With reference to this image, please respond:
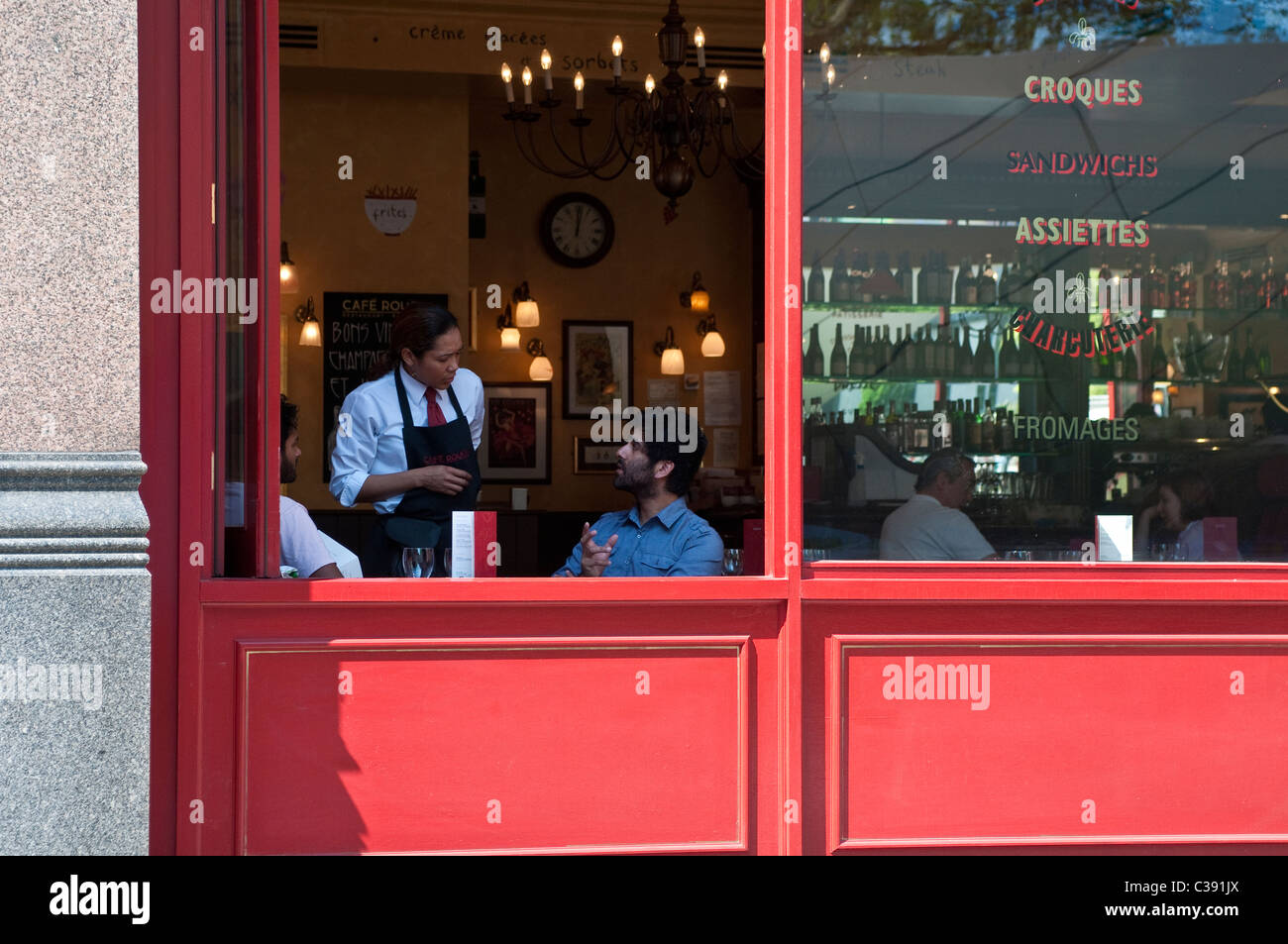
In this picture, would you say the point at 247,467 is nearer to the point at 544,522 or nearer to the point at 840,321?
the point at 840,321

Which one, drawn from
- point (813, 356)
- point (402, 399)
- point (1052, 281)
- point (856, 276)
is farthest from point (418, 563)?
point (1052, 281)

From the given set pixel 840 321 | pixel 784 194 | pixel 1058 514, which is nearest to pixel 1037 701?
pixel 1058 514

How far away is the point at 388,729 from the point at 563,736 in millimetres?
457

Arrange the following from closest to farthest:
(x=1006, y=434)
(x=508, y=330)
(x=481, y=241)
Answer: (x=1006, y=434) < (x=508, y=330) < (x=481, y=241)

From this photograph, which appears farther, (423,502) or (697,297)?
(697,297)

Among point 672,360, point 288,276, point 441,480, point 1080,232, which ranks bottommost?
point 441,480

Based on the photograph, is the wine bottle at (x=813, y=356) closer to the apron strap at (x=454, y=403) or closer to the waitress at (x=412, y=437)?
the waitress at (x=412, y=437)

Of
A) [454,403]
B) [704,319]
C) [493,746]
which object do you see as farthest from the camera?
[704,319]

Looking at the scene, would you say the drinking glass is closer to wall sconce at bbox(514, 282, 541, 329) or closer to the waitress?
the waitress

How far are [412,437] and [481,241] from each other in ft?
19.0

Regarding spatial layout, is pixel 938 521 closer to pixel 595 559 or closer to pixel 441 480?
pixel 595 559

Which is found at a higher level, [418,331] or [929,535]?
[418,331]

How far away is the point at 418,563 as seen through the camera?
3.67m

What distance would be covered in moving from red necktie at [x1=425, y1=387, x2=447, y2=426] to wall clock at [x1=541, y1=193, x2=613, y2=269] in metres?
5.74
